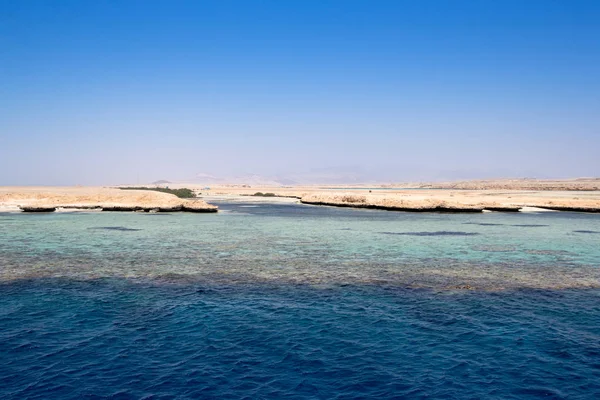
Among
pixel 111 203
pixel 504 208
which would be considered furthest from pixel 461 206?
pixel 111 203

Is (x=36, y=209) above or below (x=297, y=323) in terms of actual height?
above

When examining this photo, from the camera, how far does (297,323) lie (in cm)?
1408

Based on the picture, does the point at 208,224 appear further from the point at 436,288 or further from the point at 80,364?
the point at 80,364

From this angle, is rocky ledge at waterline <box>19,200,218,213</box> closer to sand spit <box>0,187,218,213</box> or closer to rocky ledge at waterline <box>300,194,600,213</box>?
sand spit <box>0,187,218,213</box>

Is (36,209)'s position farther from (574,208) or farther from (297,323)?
(574,208)

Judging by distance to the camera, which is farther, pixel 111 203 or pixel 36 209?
pixel 111 203

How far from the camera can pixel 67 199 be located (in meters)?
68.9

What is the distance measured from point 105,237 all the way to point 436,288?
26.2m

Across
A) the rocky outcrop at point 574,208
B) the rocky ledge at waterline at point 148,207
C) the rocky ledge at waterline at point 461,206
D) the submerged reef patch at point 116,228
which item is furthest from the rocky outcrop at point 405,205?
the submerged reef patch at point 116,228

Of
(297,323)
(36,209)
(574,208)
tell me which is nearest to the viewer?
(297,323)

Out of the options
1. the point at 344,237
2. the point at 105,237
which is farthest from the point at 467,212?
the point at 105,237

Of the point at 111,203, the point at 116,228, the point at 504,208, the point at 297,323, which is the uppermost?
the point at 111,203

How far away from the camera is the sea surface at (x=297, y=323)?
10.1 meters

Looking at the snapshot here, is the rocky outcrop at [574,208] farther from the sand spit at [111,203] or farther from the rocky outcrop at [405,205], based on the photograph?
the sand spit at [111,203]
